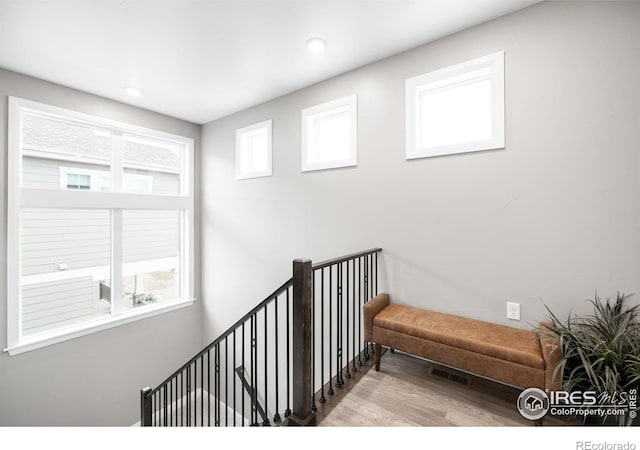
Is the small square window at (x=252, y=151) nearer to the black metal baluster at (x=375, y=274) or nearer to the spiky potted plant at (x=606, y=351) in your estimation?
the black metal baluster at (x=375, y=274)

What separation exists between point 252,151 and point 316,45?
78.1 inches

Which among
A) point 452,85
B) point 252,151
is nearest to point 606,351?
point 452,85

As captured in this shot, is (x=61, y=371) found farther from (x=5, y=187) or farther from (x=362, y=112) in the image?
(x=362, y=112)

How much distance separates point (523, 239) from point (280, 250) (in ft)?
8.59

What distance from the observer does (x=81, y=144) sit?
3605 millimetres

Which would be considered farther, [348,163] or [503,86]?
[348,163]

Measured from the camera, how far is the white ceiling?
213 centimetres

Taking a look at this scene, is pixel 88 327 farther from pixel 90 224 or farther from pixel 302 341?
pixel 302 341

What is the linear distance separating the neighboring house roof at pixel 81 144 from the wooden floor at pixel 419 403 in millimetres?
4085

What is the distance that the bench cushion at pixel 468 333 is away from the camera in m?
1.75

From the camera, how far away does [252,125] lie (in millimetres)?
3998

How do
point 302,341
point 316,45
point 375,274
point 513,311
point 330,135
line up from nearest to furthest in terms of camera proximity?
point 302,341 < point 513,311 < point 316,45 < point 375,274 < point 330,135

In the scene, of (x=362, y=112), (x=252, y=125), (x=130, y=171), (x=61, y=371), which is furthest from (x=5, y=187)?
(x=362, y=112)

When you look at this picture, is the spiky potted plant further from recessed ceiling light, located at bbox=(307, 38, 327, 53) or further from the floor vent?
recessed ceiling light, located at bbox=(307, 38, 327, 53)
